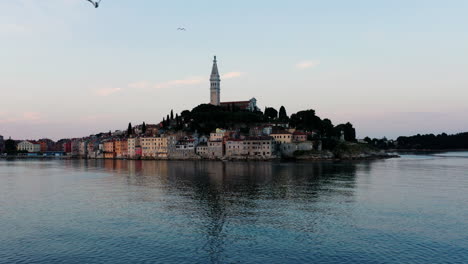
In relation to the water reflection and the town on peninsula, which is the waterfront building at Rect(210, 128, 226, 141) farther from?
the water reflection

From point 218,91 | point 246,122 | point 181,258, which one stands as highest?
point 218,91

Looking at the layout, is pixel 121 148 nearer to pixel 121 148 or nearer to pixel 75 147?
pixel 121 148

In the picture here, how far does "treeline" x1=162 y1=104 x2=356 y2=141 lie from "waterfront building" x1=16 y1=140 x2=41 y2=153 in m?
87.1

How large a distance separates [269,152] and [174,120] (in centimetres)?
4155

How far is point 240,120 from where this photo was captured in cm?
11806

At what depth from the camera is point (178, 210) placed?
2834cm

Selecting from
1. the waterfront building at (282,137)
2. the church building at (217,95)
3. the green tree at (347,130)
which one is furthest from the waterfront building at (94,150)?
the green tree at (347,130)

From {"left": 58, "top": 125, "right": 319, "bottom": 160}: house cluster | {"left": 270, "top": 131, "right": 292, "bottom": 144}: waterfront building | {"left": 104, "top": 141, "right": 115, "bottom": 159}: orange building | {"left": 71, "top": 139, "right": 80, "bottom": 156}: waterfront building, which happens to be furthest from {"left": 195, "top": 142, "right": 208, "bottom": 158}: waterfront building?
{"left": 71, "top": 139, "right": 80, "bottom": 156}: waterfront building

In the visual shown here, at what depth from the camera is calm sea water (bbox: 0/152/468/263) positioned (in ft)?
59.2

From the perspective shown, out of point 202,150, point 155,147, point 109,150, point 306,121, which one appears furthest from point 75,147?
point 306,121

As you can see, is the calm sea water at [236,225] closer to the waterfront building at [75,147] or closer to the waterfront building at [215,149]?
the waterfront building at [215,149]

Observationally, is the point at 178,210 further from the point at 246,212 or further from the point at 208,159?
the point at 208,159

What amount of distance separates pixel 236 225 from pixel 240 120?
3735 inches

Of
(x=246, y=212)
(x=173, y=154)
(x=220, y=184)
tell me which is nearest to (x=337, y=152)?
(x=173, y=154)
